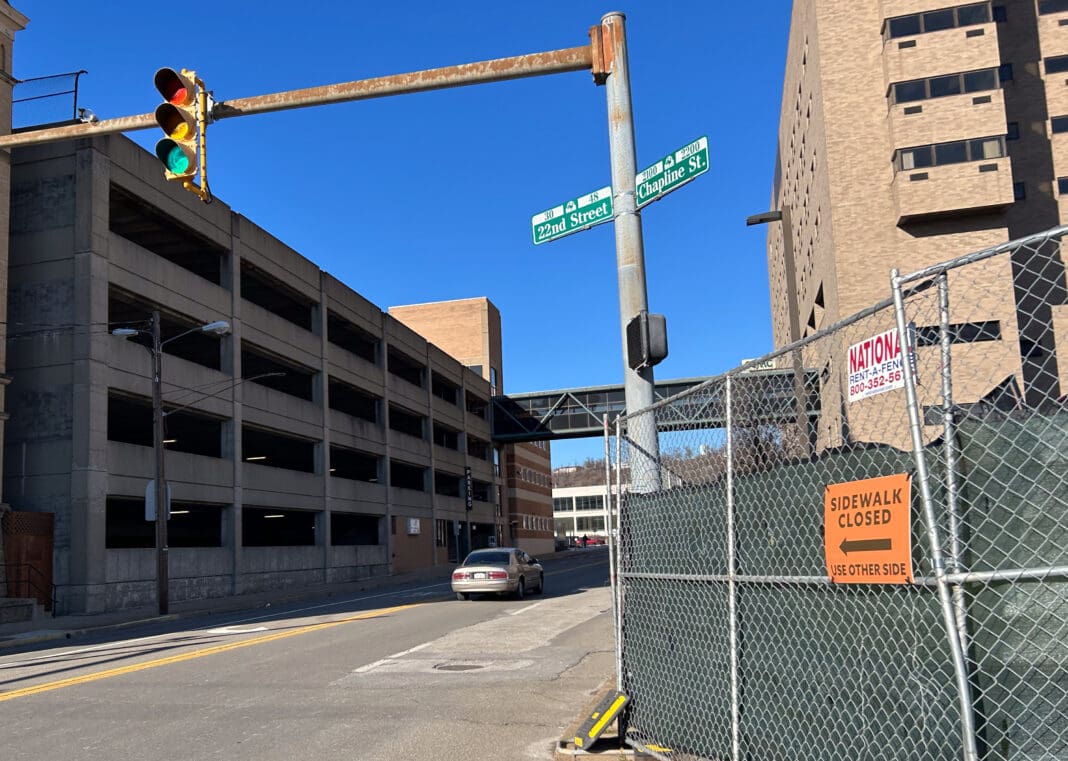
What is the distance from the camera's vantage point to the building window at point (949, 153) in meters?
39.3

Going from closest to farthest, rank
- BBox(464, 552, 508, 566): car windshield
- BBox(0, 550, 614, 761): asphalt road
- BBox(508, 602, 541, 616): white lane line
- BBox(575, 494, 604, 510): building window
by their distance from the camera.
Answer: BBox(0, 550, 614, 761): asphalt road
BBox(508, 602, 541, 616): white lane line
BBox(464, 552, 508, 566): car windshield
BBox(575, 494, 604, 510): building window

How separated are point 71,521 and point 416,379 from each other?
35778mm

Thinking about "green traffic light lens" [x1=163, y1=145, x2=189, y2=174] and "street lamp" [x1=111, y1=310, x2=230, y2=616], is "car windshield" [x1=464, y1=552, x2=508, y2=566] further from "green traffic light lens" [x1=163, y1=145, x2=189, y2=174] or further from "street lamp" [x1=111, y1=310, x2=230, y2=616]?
"green traffic light lens" [x1=163, y1=145, x2=189, y2=174]

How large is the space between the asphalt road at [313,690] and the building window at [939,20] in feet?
108

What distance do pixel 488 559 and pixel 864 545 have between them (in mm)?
21146

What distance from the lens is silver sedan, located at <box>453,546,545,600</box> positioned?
78.4 ft

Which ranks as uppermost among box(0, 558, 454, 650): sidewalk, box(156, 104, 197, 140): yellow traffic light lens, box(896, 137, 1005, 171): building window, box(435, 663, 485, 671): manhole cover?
box(896, 137, 1005, 171): building window

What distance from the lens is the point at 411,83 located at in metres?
9.63

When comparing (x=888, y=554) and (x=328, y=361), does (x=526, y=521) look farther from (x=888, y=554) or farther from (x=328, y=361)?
(x=888, y=554)

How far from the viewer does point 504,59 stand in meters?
A: 9.46

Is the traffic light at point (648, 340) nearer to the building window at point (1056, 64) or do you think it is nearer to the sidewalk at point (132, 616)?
the sidewalk at point (132, 616)

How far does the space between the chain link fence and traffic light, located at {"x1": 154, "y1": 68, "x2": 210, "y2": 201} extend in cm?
592

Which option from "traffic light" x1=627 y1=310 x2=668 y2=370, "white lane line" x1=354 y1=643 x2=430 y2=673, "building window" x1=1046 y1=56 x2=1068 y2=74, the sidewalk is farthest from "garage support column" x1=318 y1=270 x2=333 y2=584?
"traffic light" x1=627 y1=310 x2=668 y2=370

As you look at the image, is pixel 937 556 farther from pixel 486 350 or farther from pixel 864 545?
pixel 486 350
